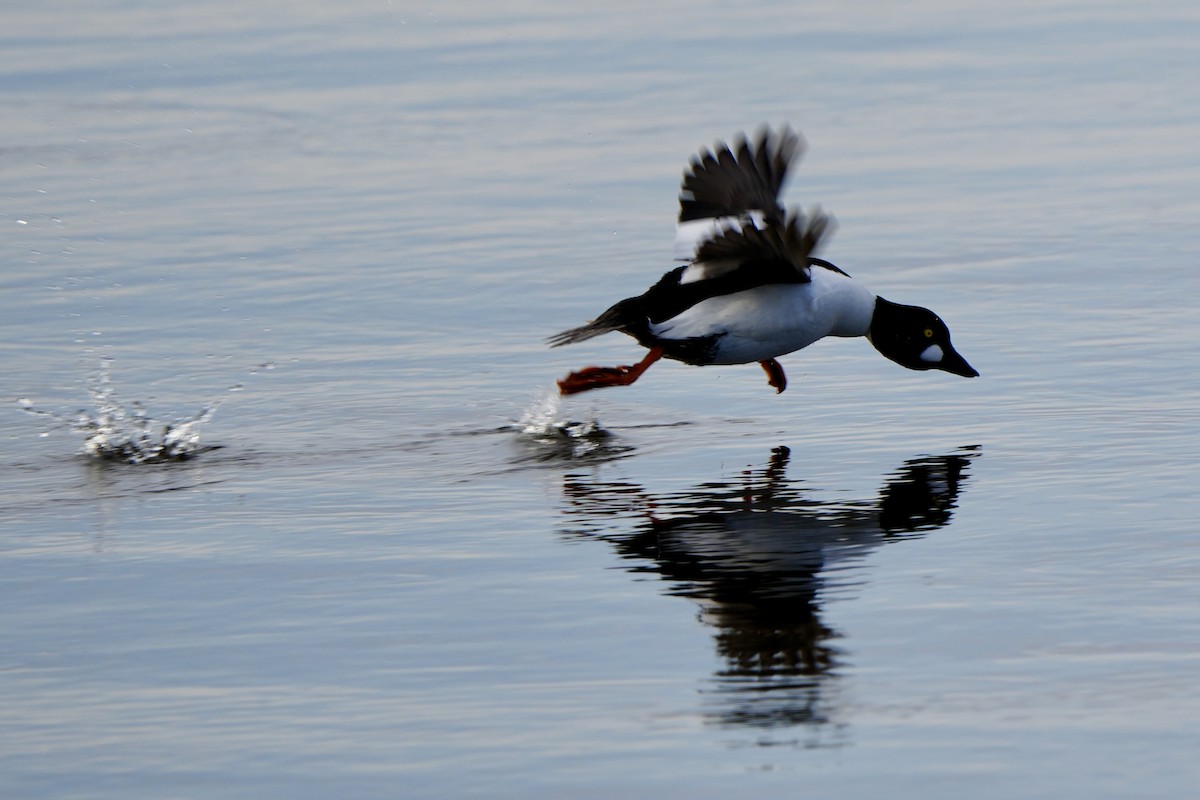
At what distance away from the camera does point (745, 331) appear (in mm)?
8125

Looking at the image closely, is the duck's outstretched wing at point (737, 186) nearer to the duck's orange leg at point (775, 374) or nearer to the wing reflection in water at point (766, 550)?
the duck's orange leg at point (775, 374)

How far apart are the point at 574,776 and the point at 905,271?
6.38 m

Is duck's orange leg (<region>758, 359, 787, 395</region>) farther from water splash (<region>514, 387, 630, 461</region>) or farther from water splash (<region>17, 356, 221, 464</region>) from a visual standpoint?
water splash (<region>17, 356, 221, 464</region>)

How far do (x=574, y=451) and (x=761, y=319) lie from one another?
867 mm

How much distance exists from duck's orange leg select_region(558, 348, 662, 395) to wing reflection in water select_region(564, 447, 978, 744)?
720mm

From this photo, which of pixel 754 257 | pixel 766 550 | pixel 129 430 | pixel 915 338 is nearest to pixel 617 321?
pixel 754 257

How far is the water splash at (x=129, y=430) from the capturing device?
8031 mm

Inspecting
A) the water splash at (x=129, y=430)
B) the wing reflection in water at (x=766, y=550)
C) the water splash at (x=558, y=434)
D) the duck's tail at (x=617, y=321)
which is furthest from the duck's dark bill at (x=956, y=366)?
the water splash at (x=129, y=430)

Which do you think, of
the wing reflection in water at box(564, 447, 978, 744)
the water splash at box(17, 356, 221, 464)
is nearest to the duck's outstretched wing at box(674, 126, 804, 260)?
the wing reflection in water at box(564, 447, 978, 744)

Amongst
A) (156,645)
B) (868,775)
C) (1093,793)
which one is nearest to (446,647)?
(156,645)

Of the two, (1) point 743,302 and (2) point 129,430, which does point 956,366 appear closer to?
(1) point 743,302

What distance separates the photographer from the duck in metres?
7.82

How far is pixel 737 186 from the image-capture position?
7.95 meters

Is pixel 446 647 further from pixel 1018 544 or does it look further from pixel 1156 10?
pixel 1156 10
